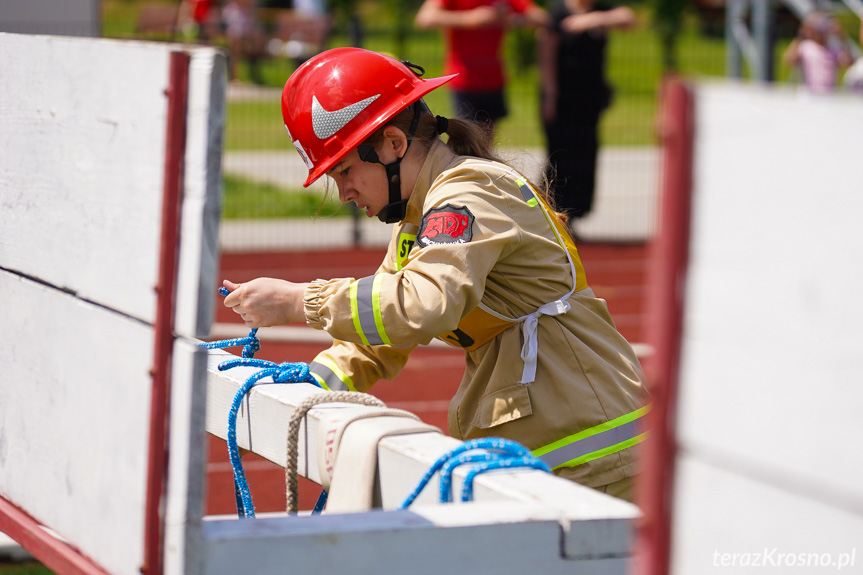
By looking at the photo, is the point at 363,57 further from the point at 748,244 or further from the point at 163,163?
the point at 748,244

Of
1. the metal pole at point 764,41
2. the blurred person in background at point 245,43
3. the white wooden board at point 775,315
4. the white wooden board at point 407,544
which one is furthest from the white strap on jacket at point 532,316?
the blurred person in background at point 245,43

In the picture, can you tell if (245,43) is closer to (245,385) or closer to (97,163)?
(245,385)

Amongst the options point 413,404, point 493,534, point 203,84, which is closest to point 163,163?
point 203,84

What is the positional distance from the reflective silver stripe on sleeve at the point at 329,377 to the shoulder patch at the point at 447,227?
2.08 feet

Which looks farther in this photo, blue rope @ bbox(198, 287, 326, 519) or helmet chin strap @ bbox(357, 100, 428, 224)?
helmet chin strap @ bbox(357, 100, 428, 224)

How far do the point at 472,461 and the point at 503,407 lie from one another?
22.9 inches

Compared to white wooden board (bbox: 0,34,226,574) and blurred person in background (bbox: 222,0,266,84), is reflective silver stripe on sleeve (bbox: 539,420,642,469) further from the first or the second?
Answer: blurred person in background (bbox: 222,0,266,84)

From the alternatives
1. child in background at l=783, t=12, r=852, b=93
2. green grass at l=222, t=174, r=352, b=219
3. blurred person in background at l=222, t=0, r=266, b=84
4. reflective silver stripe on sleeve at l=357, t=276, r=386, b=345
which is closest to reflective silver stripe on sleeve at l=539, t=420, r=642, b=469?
reflective silver stripe on sleeve at l=357, t=276, r=386, b=345

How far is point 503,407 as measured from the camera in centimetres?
285

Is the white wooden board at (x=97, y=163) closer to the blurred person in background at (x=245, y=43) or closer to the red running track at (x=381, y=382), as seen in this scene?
the red running track at (x=381, y=382)

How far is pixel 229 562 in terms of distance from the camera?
72.9 inches

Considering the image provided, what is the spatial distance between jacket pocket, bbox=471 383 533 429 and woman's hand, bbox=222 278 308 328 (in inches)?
20.1

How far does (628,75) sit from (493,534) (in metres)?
23.1

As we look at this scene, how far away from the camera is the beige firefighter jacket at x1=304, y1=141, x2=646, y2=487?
261 centimetres
